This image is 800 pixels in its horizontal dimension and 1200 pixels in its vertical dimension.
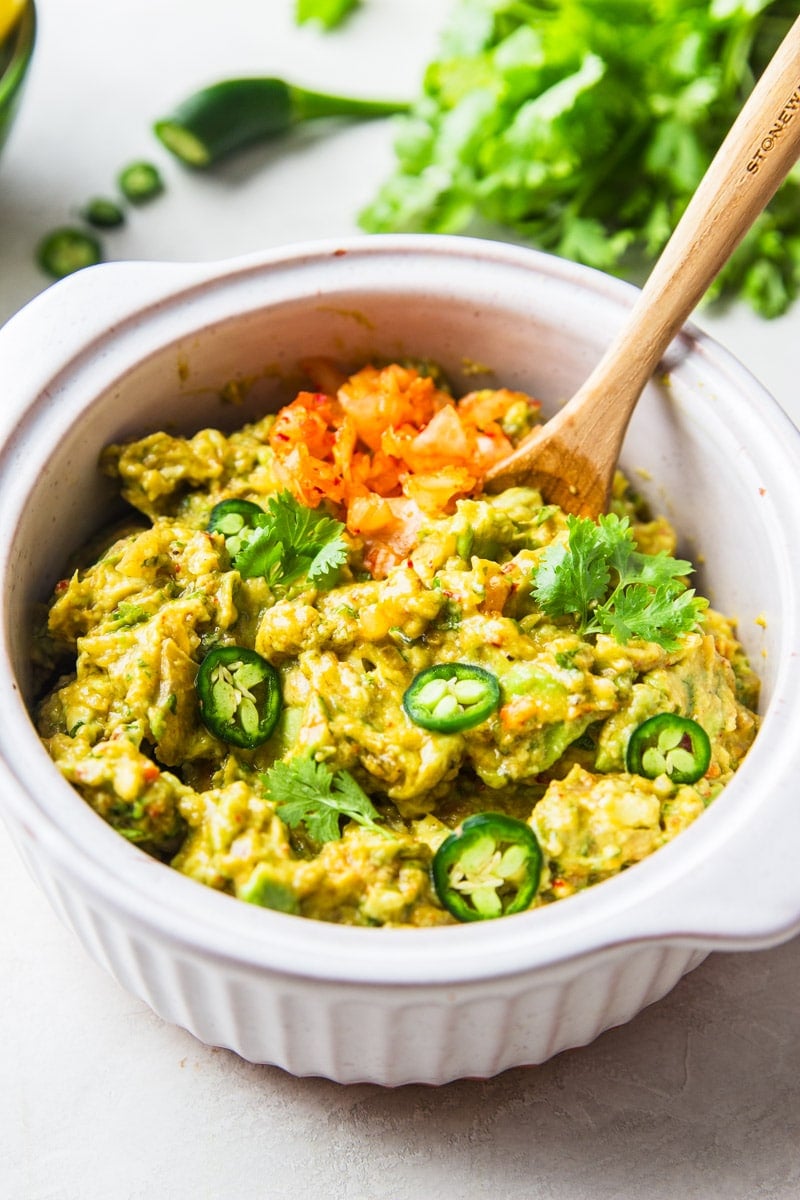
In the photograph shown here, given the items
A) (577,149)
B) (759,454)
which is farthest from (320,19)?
(759,454)

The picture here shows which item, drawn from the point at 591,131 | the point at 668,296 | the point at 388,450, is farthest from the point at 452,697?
the point at 591,131

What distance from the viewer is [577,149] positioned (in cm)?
363

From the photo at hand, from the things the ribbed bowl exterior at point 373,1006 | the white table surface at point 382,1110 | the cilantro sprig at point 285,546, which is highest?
the cilantro sprig at point 285,546

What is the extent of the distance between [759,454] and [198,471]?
3.84 feet

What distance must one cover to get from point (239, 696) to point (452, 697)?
400mm

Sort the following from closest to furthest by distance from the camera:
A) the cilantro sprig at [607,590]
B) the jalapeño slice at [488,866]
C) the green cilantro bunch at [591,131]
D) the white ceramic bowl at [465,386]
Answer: the white ceramic bowl at [465,386] → the jalapeño slice at [488,866] → the cilantro sprig at [607,590] → the green cilantro bunch at [591,131]

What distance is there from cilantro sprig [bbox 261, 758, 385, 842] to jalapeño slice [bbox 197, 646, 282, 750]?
131 mm

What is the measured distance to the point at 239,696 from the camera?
2381 mm

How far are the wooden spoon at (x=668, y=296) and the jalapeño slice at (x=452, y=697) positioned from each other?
58 centimetres

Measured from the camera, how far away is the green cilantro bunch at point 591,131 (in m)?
3.55

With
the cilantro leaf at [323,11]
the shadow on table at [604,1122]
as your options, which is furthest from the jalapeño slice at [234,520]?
the cilantro leaf at [323,11]

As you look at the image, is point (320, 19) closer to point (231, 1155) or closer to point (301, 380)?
point (301, 380)

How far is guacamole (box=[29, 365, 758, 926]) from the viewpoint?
7.11 ft

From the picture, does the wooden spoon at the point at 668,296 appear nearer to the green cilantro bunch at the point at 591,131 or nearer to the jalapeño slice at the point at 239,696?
the jalapeño slice at the point at 239,696
